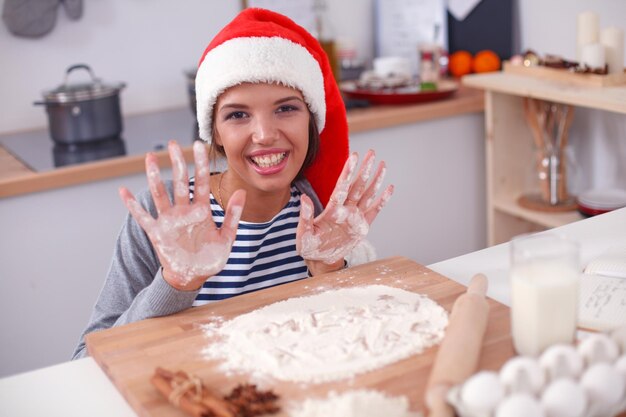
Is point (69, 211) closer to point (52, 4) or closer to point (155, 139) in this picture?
point (155, 139)

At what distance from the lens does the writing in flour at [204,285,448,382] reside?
1021 millimetres

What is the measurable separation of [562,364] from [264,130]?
0.70m

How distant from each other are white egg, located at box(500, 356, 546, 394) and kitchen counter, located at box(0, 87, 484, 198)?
5.10 ft

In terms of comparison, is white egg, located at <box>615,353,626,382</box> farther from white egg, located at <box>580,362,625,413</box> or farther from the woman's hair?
the woman's hair

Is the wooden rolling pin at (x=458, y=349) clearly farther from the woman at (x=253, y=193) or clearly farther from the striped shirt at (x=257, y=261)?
the striped shirt at (x=257, y=261)

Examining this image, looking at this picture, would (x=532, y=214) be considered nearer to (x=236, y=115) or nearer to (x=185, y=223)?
(x=236, y=115)

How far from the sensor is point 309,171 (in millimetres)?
1633

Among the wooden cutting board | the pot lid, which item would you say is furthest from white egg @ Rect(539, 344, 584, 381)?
the pot lid

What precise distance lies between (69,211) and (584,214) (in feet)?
4.64

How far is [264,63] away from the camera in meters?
1.42

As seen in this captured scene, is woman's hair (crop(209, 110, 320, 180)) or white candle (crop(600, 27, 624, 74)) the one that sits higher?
white candle (crop(600, 27, 624, 74))

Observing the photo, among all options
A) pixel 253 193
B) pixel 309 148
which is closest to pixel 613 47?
pixel 309 148

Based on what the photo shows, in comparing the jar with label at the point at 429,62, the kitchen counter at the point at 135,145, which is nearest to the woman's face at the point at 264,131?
the kitchen counter at the point at 135,145

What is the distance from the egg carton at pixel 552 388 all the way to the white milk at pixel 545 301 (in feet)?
0.21
